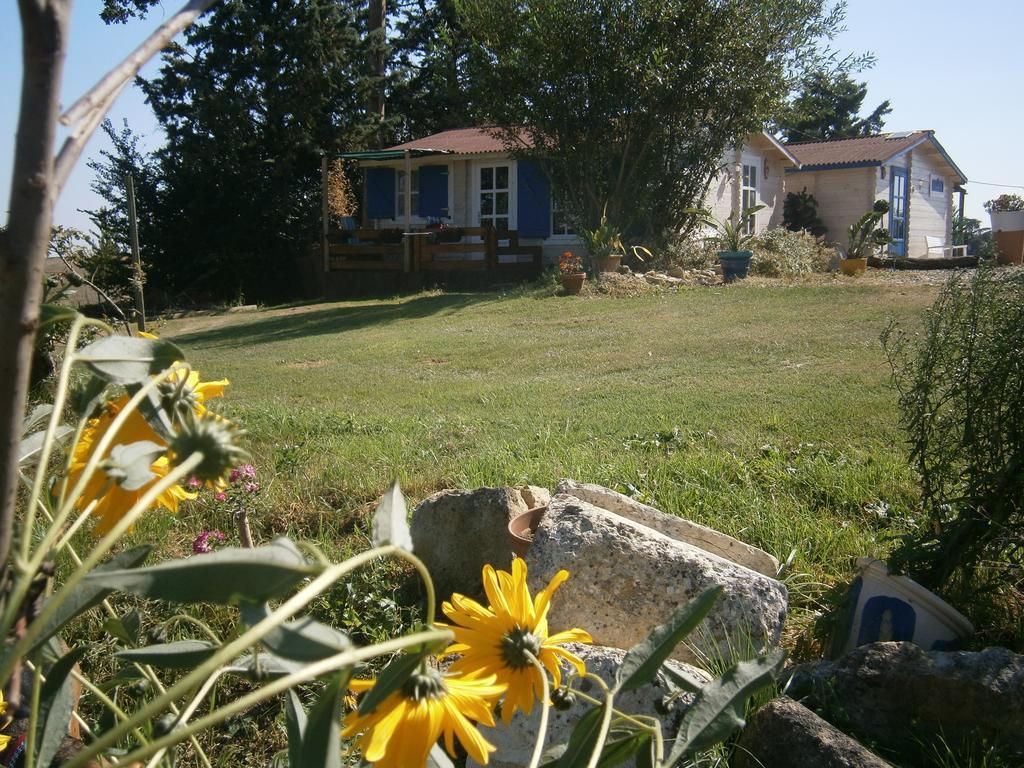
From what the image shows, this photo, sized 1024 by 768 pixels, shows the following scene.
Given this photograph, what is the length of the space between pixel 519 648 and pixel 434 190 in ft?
68.1

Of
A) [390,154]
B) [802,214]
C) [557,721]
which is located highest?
[390,154]

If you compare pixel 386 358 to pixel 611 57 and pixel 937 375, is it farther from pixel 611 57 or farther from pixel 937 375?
pixel 611 57

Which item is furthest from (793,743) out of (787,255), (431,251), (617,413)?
(431,251)

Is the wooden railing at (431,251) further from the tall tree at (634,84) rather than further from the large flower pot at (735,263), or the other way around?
the large flower pot at (735,263)

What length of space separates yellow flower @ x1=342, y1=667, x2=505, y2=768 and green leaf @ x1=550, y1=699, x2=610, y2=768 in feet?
0.46

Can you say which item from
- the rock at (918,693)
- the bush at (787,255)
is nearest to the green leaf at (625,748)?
the rock at (918,693)

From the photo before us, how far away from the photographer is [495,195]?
20.3 m

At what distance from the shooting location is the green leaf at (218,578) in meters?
0.47

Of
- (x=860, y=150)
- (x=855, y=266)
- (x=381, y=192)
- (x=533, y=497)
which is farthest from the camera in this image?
(x=860, y=150)

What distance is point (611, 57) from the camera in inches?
608

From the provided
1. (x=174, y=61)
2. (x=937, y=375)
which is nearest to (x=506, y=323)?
(x=937, y=375)

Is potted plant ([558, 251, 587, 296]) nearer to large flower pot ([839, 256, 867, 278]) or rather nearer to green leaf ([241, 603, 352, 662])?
large flower pot ([839, 256, 867, 278])

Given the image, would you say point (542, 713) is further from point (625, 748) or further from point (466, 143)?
point (466, 143)

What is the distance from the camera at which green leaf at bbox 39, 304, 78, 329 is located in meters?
0.62
